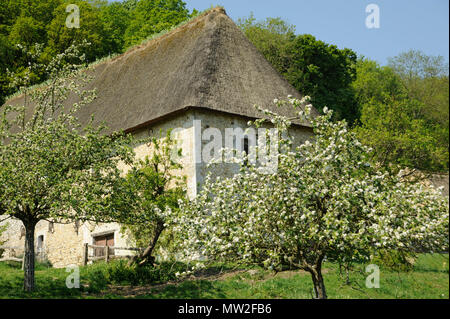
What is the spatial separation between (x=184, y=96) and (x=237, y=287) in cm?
671

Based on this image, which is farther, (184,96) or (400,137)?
(400,137)

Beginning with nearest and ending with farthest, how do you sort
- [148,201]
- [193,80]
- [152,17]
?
[148,201], [193,80], [152,17]

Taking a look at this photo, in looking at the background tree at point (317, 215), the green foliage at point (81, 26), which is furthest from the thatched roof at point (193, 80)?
the background tree at point (317, 215)

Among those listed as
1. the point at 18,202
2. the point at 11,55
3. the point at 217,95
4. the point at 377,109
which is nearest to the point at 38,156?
the point at 18,202

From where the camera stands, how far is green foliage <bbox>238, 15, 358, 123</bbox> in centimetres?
3014

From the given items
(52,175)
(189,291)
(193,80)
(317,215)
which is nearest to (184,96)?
(193,80)

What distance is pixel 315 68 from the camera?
1195 inches

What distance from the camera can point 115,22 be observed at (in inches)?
1538

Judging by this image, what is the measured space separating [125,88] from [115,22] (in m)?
21.3

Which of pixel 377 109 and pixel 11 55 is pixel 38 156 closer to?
pixel 11 55

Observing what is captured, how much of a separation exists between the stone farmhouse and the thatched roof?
36 millimetres

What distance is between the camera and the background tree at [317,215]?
6969 millimetres

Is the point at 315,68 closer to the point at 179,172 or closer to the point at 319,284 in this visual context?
the point at 179,172

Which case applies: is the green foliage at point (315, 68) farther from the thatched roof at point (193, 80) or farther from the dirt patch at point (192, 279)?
the dirt patch at point (192, 279)
